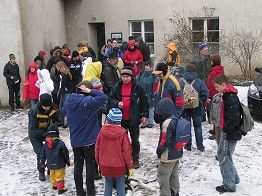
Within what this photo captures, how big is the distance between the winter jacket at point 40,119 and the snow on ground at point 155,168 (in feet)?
3.04

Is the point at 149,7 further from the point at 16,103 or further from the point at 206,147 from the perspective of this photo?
the point at 206,147

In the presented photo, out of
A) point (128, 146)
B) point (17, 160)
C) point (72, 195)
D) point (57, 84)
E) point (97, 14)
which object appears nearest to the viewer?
point (128, 146)

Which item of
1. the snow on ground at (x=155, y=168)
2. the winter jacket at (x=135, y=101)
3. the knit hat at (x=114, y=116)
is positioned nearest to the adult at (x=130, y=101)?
the winter jacket at (x=135, y=101)

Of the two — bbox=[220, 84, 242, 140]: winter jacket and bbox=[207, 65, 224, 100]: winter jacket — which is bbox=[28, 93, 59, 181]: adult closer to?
bbox=[220, 84, 242, 140]: winter jacket

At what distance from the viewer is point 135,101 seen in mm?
7410

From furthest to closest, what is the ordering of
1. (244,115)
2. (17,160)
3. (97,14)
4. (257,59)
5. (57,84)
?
(97,14) → (257,59) → (57,84) → (17,160) → (244,115)

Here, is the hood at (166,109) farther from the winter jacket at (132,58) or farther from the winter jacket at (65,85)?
the winter jacket at (132,58)

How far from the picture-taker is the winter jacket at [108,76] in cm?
866

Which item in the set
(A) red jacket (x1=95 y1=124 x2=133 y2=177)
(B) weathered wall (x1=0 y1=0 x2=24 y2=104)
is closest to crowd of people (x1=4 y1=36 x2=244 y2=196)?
(A) red jacket (x1=95 y1=124 x2=133 y2=177)

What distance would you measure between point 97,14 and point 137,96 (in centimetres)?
1177

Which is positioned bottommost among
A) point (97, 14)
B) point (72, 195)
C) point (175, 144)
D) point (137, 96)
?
point (72, 195)

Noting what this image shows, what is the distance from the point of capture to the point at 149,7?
57.9 ft

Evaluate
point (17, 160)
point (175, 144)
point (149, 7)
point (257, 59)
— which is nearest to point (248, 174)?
point (175, 144)

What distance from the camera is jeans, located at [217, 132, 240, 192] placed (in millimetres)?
6570
